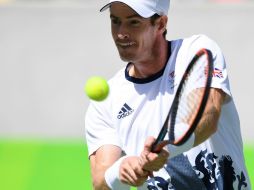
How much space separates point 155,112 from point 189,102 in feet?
1.10

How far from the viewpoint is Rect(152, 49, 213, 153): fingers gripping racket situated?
2967mm

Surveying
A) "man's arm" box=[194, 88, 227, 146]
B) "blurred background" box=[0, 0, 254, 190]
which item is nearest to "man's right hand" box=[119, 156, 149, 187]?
"man's arm" box=[194, 88, 227, 146]

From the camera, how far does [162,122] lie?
136 inches

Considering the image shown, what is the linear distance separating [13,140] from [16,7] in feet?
4.90

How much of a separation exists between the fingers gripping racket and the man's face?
32 cm

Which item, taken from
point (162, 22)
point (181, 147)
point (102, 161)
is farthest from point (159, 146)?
point (162, 22)

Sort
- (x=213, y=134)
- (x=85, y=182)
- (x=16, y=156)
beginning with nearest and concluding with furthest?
(x=213, y=134), (x=85, y=182), (x=16, y=156)

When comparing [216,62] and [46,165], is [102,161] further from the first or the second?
[46,165]

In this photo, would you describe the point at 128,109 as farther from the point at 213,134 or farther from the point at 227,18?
the point at 227,18

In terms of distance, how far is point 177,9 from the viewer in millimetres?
8523

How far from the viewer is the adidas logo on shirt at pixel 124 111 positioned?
354 cm

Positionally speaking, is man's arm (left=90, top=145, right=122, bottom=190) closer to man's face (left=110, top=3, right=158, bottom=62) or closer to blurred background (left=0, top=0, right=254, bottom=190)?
man's face (left=110, top=3, right=158, bottom=62)

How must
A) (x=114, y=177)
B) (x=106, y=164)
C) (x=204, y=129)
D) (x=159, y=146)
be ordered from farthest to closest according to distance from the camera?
(x=106, y=164) → (x=114, y=177) → (x=204, y=129) → (x=159, y=146)

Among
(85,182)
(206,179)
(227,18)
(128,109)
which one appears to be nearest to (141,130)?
(128,109)
